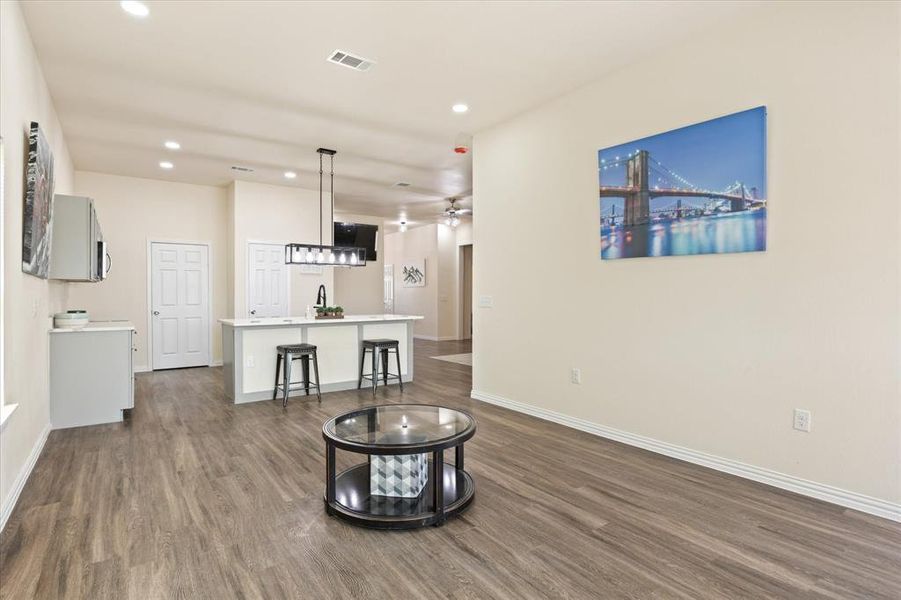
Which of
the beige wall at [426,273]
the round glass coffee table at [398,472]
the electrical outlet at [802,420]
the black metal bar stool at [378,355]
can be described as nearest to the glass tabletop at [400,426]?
the round glass coffee table at [398,472]

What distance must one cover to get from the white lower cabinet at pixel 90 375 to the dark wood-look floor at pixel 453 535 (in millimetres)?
771

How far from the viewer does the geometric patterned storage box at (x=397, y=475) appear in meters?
2.64

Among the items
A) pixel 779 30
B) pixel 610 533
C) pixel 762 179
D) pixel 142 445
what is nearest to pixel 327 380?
pixel 142 445

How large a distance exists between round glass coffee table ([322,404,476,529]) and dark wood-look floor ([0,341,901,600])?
0.09 metres

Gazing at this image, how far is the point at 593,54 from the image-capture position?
11.8 ft

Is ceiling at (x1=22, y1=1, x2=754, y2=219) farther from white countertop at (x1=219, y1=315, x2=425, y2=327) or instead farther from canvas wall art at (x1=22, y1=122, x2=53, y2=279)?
white countertop at (x1=219, y1=315, x2=425, y2=327)

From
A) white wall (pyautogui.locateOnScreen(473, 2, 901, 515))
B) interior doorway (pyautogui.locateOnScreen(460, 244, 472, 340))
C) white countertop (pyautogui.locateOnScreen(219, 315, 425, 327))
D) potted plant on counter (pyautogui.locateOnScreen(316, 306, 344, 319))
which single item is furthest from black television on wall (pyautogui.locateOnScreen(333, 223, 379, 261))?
white wall (pyautogui.locateOnScreen(473, 2, 901, 515))

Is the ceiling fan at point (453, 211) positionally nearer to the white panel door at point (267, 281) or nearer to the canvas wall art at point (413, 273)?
the canvas wall art at point (413, 273)

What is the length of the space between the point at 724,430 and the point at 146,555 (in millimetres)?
3396

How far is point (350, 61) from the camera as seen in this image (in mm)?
3711

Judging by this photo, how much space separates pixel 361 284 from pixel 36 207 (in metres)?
7.34

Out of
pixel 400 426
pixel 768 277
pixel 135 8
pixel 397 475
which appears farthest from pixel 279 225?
pixel 768 277

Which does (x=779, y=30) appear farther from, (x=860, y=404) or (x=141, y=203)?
(x=141, y=203)

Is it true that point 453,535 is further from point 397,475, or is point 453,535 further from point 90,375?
point 90,375
